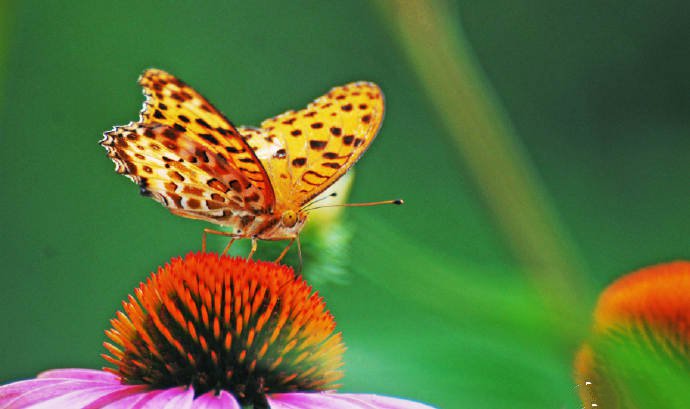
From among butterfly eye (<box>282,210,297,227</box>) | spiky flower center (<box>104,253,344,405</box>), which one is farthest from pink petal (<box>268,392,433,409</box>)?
butterfly eye (<box>282,210,297,227</box>)

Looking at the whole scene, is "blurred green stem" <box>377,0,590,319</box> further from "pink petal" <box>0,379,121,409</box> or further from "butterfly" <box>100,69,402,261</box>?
"pink petal" <box>0,379,121,409</box>

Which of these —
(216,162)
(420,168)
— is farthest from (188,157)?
(420,168)

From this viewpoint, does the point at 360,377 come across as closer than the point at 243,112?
Yes

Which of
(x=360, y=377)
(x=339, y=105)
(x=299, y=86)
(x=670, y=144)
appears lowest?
(x=360, y=377)

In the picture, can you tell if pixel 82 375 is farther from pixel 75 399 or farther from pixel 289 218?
pixel 289 218

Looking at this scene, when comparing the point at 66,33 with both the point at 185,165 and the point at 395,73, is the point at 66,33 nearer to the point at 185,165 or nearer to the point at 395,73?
the point at 395,73

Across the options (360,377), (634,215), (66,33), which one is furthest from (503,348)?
(66,33)
